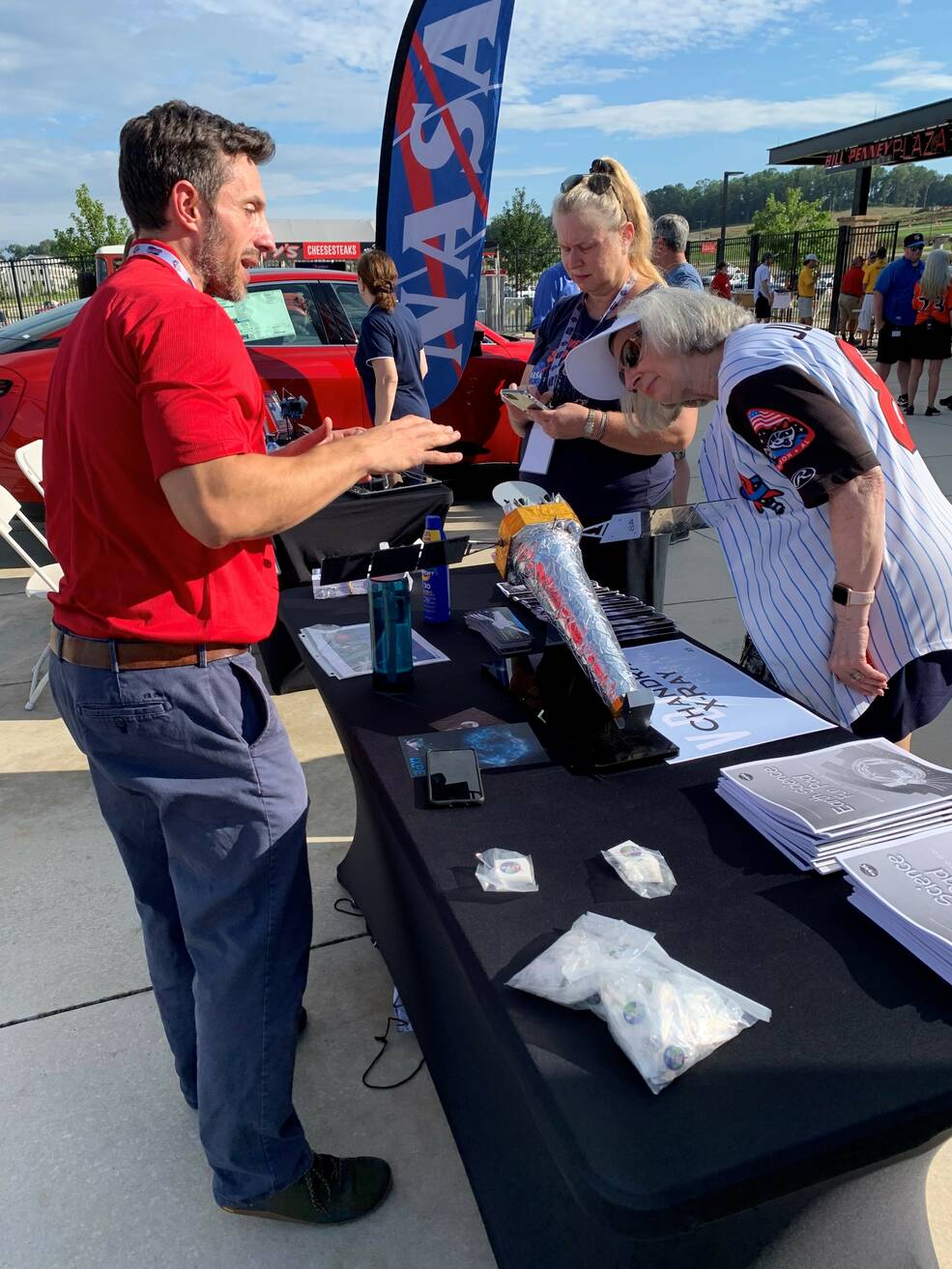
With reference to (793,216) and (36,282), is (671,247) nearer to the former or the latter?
(36,282)

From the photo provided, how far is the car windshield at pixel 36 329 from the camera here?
546 centimetres

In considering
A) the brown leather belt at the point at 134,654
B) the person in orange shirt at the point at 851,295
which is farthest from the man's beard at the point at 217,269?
the person in orange shirt at the point at 851,295

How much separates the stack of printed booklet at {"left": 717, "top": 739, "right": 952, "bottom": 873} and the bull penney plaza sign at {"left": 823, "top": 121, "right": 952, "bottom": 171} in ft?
53.5

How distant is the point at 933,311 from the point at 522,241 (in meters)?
33.8

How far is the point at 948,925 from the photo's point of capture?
1.00m

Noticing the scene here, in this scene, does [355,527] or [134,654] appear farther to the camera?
[355,527]

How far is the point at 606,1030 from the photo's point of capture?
0.95 metres

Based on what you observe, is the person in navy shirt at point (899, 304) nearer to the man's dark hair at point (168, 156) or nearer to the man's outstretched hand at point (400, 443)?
the man's outstretched hand at point (400, 443)

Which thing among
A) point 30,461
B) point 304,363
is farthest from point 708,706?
point 304,363

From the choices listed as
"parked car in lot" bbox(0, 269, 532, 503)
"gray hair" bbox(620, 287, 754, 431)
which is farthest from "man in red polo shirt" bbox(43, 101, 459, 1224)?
"parked car in lot" bbox(0, 269, 532, 503)

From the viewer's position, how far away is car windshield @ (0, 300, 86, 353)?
215 inches

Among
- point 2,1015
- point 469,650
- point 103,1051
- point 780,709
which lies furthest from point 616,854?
point 2,1015

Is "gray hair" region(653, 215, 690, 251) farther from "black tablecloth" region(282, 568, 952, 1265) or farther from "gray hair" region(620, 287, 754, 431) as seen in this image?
"black tablecloth" region(282, 568, 952, 1265)

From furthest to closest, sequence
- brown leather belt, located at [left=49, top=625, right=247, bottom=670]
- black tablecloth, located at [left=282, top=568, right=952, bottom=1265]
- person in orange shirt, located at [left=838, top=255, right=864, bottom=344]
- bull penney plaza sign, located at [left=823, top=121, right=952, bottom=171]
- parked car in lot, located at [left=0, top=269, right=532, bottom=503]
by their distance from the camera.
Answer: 1. person in orange shirt, located at [left=838, top=255, right=864, bottom=344]
2. bull penney plaza sign, located at [left=823, top=121, right=952, bottom=171]
3. parked car in lot, located at [left=0, top=269, right=532, bottom=503]
4. brown leather belt, located at [left=49, top=625, right=247, bottom=670]
5. black tablecloth, located at [left=282, top=568, right=952, bottom=1265]
